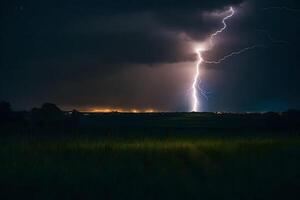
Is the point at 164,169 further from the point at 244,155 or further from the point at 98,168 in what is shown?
the point at 244,155

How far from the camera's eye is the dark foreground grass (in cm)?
1102

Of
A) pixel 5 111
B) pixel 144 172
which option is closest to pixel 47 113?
pixel 5 111

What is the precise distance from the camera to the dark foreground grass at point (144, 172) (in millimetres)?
11023

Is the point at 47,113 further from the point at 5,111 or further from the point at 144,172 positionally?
the point at 144,172

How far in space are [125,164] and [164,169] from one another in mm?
1460

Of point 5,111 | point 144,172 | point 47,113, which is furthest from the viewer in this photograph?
point 47,113

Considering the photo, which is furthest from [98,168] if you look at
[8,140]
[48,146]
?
[8,140]

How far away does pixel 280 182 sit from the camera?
484 inches

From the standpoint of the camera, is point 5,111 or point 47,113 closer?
point 5,111

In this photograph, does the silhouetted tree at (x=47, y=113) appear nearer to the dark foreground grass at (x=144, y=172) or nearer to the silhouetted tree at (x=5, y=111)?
the silhouetted tree at (x=5, y=111)

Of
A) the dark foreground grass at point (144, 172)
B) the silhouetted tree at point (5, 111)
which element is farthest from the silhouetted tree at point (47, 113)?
the dark foreground grass at point (144, 172)

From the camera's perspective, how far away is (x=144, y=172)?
13.3 meters

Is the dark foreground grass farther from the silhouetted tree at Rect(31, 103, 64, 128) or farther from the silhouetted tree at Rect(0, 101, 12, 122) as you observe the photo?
the silhouetted tree at Rect(31, 103, 64, 128)

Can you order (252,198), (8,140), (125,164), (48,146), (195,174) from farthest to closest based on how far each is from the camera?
1. (8,140)
2. (48,146)
3. (125,164)
4. (195,174)
5. (252,198)
